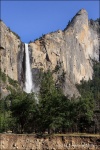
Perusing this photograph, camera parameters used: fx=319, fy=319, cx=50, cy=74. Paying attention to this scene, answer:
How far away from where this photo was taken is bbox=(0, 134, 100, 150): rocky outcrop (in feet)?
166

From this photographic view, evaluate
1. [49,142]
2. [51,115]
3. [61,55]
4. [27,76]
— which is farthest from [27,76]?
[49,142]

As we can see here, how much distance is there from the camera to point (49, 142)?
5191cm

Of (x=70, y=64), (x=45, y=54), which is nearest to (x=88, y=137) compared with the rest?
(x=45, y=54)

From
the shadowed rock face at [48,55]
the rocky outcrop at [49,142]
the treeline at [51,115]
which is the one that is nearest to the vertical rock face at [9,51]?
the shadowed rock face at [48,55]

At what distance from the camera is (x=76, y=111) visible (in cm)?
7144

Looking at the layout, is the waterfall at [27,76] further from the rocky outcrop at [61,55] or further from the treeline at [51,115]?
the treeline at [51,115]

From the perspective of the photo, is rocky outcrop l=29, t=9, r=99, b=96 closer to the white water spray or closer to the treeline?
the white water spray

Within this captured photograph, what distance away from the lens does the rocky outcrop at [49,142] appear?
1997 inches

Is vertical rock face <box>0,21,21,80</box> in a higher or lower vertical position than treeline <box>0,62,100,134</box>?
higher

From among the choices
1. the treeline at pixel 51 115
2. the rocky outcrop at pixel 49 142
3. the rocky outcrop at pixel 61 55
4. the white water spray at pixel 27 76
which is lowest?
the rocky outcrop at pixel 49 142

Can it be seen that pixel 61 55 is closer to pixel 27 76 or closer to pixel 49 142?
pixel 27 76

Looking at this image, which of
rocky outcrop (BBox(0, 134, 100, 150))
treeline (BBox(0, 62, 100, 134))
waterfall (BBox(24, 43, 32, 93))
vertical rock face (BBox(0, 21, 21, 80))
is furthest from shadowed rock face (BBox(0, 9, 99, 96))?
rocky outcrop (BBox(0, 134, 100, 150))

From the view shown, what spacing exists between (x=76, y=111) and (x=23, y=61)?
90.4 meters

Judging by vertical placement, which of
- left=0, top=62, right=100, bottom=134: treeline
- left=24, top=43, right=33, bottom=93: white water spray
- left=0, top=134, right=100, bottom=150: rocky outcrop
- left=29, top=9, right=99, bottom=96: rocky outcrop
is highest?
left=29, top=9, right=99, bottom=96: rocky outcrop
